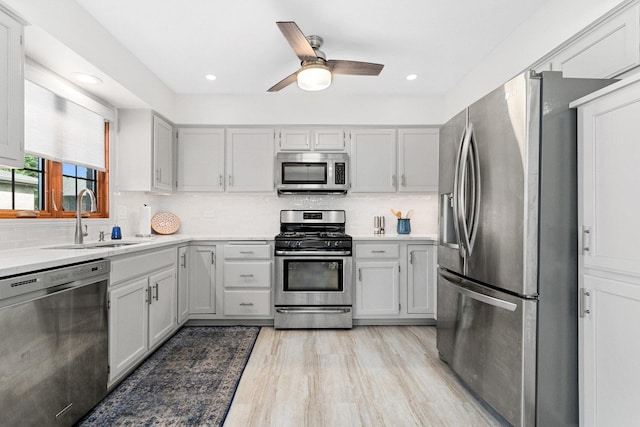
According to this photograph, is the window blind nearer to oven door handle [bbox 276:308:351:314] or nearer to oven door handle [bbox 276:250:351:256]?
oven door handle [bbox 276:250:351:256]

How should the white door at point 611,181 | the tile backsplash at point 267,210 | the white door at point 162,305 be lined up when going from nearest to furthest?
the white door at point 611,181 < the white door at point 162,305 < the tile backsplash at point 267,210

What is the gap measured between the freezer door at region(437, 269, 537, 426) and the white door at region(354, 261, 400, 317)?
114 centimetres

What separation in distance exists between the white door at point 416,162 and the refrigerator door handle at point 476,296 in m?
1.51

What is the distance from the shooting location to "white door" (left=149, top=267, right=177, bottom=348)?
2.73 m

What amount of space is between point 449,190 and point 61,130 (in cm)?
291

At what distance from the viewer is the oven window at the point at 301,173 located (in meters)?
3.87

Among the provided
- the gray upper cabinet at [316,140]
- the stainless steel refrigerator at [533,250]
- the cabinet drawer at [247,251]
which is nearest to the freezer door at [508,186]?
the stainless steel refrigerator at [533,250]

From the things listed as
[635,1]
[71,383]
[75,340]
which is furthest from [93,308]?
[635,1]

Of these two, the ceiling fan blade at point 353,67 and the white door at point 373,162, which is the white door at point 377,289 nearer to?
the white door at point 373,162

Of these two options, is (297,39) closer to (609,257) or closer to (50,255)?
(50,255)

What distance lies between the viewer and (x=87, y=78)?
2637mm

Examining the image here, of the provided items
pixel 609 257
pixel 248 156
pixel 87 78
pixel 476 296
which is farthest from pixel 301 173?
pixel 609 257

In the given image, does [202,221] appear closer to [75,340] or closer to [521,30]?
[75,340]

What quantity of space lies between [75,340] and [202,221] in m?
2.47
